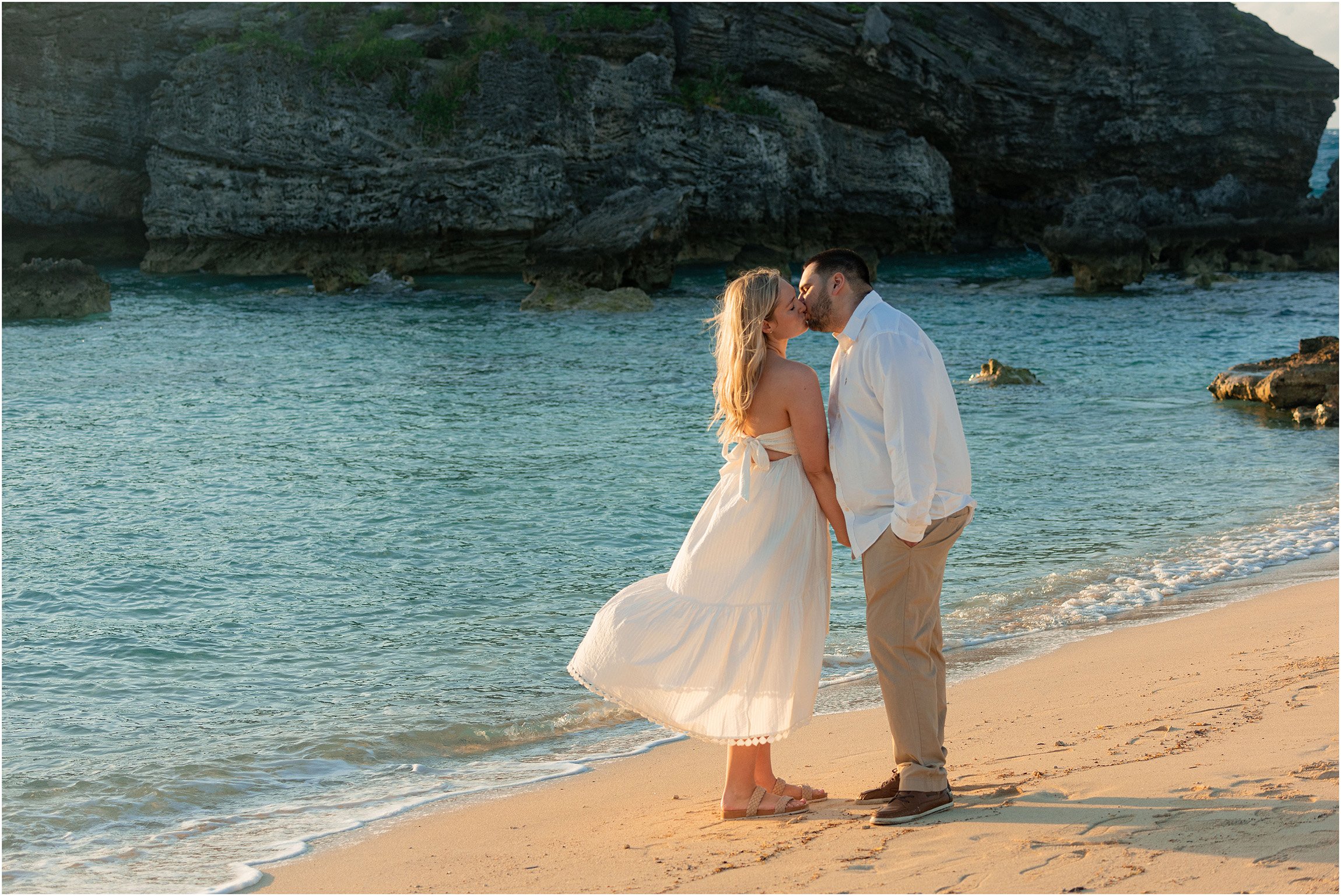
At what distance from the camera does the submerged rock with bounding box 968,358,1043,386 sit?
1758cm

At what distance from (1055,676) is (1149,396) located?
40.6 ft

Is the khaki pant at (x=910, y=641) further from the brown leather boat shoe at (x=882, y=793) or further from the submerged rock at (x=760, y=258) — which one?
the submerged rock at (x=760, y=258)

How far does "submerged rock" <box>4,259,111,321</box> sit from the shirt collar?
93.7ft

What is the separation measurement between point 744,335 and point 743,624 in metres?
1.05

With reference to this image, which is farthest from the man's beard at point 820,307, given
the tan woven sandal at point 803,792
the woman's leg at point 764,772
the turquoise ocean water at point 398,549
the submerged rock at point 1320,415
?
the submerged rock at point 1320,415

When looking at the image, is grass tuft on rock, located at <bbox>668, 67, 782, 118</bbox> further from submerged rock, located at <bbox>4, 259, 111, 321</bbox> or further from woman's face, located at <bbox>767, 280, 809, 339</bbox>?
woman's face, located at <bbox>767, 280, 809, 339</bbox>

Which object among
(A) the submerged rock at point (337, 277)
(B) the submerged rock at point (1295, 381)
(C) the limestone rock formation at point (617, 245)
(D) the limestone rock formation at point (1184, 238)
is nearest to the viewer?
(B) the submerged rock at point (1295, 381)

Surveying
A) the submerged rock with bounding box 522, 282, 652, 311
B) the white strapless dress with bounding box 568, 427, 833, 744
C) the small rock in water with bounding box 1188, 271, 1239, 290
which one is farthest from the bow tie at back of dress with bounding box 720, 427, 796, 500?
the small rock in water with bounding box 1188, 271, 1239, 290

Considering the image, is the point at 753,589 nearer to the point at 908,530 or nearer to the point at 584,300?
the point at 908,530

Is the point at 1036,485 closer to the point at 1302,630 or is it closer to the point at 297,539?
the point at 1302,630

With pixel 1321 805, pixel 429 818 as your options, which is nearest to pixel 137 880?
pixel 429 818

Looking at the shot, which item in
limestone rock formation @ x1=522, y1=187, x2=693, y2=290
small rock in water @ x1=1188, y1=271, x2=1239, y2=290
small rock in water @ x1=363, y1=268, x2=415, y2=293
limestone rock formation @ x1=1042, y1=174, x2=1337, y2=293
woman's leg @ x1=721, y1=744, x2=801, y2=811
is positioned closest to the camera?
woman's leg @ x1=721, y1=744, x2=801, y2=811

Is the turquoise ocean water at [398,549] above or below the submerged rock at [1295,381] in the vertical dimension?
below

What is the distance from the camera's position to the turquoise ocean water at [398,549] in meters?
5.00
